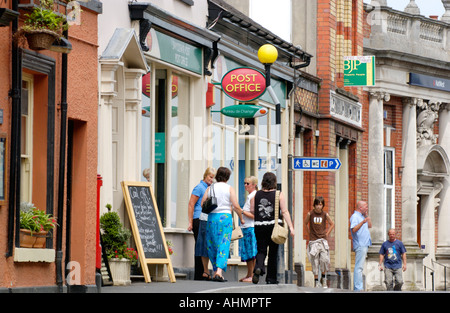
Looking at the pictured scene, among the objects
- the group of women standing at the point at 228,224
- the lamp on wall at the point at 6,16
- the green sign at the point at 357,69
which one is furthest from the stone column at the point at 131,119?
the green sign at the point at 357,69

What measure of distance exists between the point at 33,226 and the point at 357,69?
18.6 metres

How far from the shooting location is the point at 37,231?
47.5 feet

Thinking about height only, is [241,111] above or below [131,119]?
above

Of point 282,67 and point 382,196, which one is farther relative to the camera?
point 382,196

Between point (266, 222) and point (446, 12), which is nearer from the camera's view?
point (266, 222)

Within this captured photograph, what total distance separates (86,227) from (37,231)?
59.9 inches

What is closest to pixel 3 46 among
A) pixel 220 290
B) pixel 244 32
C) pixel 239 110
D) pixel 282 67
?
pixel 220 290

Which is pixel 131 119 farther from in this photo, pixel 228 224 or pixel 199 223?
pixel 228 224

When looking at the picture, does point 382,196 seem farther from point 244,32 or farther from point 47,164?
point 47,164

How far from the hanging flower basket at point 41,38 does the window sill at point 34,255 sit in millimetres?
2276

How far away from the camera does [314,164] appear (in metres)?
23.6

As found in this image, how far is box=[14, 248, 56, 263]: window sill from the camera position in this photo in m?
14.0

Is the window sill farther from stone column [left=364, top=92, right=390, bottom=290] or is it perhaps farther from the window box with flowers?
stone column [left=364, top=92, right=390, bottom=290]

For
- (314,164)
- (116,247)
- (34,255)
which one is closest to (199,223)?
(116,247)
